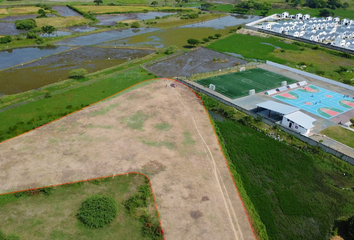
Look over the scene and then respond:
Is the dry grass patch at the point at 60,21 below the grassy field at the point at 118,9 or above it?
below

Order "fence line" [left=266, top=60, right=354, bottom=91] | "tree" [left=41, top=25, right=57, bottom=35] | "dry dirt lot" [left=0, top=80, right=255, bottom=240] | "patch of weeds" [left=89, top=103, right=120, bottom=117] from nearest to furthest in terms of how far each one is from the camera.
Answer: "dry dirt lot" [left=0, top=80, right=255, bottom=240], "patch of weeds" [left=89, top=103, right=120, bottom=117], "fence line" [left=266, top=60, right=354, bottom=91], "tree" [left=41, top=25, right=57, bottom=35]

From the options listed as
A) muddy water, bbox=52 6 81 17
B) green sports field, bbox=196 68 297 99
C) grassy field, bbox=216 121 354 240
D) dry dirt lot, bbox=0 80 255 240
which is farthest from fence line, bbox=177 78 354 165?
muddy water, bbox=52 6 81 17

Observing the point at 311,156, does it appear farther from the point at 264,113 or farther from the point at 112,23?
the point at 112,23

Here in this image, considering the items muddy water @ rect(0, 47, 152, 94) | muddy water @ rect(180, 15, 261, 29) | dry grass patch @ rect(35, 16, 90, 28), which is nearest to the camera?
muddy water @ rect(0, 47, 152, 94)

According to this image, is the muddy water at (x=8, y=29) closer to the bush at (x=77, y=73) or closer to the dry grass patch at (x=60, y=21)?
the dry grass patch at (x=60, y=21)

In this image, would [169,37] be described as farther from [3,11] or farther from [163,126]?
[3,11]

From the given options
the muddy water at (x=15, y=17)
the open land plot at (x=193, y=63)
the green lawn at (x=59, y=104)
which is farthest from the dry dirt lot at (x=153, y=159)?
the muddy water at (x=15, y=17)

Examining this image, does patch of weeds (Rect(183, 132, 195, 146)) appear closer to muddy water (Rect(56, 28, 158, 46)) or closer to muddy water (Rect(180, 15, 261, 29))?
muddy water (Rect(56, 28, 158, 46))

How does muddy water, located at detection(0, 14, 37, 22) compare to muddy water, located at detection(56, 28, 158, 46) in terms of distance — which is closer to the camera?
muddy water, located at detection(56, 28, 158, 46)
